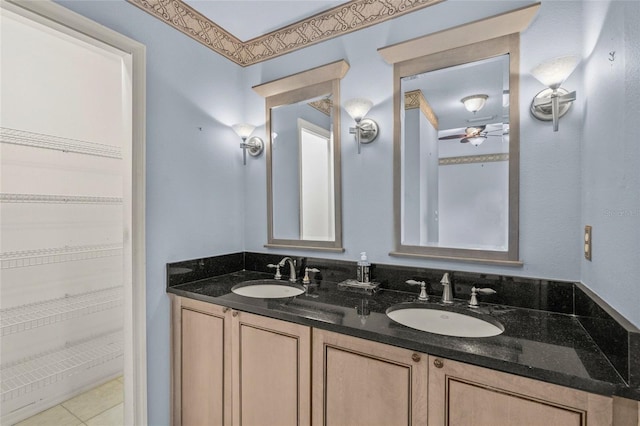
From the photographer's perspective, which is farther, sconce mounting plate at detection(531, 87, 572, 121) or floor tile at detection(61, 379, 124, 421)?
floor tile at detection(61, 379, 124, 421)

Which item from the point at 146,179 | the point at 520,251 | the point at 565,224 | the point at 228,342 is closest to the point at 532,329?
the point at 520,251

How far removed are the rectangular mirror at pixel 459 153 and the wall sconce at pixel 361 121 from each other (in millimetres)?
140

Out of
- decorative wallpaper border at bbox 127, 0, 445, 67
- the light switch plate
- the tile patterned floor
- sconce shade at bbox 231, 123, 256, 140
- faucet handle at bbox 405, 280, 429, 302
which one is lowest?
the tile patterned floor

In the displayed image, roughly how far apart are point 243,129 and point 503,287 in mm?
1841

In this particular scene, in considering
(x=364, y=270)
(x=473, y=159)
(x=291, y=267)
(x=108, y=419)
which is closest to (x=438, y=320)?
(x=364, y=270)

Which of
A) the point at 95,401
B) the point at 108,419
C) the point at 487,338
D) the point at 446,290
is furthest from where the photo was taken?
the point at 95,401

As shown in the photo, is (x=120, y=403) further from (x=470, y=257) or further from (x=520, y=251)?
(x=520, y=251)

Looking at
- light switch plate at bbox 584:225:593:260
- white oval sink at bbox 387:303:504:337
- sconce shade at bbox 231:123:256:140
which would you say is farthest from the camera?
sconce shade at bbox 231:123:256:140

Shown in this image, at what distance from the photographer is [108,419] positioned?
78.4 inches

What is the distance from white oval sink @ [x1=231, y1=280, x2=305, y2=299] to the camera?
→ 186 centimetres

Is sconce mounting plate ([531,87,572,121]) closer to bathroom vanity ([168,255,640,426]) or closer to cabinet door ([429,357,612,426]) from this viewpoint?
bathroom vanity ([168,255,640,426])

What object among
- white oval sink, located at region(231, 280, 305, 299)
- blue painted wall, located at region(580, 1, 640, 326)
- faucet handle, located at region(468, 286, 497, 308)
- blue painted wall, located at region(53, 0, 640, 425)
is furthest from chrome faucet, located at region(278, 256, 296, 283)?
blue painted wall, located at region(580, 1, 640, 326)

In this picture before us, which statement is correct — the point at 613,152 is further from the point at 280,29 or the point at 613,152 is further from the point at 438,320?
the point at 280,29

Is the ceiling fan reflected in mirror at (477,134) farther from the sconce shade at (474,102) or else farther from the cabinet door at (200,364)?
the cabinet door at (200,364)
